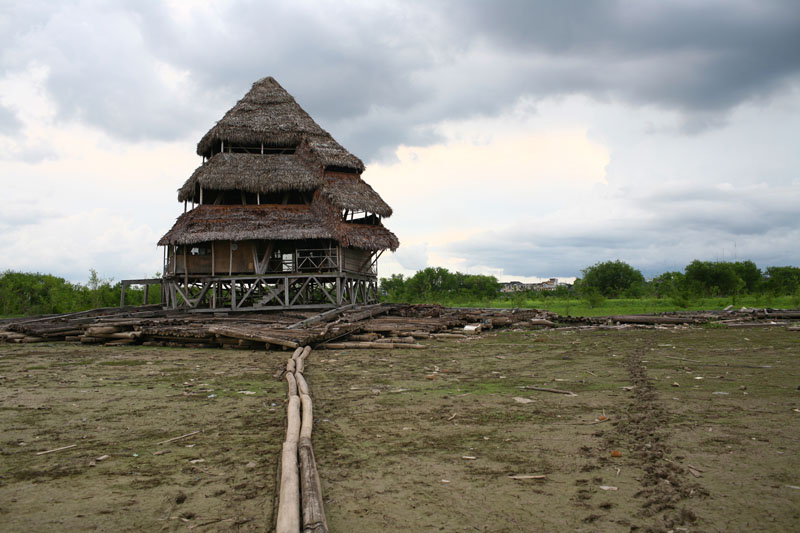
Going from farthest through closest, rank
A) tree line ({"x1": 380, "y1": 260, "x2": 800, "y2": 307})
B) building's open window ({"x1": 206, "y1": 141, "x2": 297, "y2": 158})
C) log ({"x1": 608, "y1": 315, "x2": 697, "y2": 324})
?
tree line ({"x1": 380, "y1": 260, "x2": 800, "y2": 307})
building's open window ({"x1": 206, "y1": 141, "x2": 297, "y2": 158})
log ({"x1": 608, "y1": 315, "x2": 697, "y2": 324})

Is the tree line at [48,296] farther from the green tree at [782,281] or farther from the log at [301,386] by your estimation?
the green tree at [782,281]

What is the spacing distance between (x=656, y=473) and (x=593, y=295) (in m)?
30.8

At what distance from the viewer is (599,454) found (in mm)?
4672

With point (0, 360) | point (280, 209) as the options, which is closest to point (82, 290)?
point (280, 209)

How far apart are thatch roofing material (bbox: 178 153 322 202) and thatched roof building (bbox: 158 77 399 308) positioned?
0.16 feet

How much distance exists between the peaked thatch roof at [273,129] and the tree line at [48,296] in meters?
12.7

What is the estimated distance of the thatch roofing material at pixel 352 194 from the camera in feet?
79.4

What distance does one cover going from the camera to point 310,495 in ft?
11.5

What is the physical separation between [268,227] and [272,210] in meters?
1.41

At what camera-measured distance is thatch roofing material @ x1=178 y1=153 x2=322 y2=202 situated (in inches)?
972

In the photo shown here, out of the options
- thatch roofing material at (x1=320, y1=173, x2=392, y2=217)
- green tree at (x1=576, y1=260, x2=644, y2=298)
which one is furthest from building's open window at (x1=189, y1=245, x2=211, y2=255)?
green tree at (x1=576, y1=260, x2=644, y2=298)

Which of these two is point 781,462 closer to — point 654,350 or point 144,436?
point 144,436

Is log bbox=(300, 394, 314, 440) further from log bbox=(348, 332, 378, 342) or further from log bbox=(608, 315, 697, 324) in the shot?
log bbox=(608, 315, 697, 324)

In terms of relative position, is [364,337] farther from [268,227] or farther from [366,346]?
[268,227]
